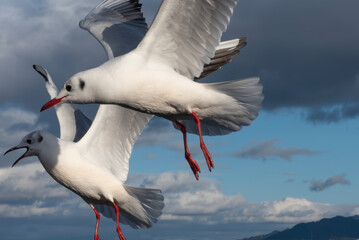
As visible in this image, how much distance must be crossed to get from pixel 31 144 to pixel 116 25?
3.49 metres

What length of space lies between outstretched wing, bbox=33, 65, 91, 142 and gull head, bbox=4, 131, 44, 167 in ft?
4.81

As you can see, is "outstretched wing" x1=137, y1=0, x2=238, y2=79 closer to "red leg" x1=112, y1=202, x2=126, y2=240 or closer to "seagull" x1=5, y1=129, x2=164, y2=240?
"seagull" x1=5, y1=129, x2=164, y2=240

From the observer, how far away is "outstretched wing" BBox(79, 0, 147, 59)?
1278 cm

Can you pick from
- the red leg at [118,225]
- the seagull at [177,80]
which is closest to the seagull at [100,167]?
the red leg at [118,225]

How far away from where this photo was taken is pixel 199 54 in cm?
949

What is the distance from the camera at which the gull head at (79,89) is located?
862cm

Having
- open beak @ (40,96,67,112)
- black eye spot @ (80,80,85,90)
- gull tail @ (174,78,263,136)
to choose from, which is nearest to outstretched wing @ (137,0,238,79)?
gull tail @ (174,78,263,136)

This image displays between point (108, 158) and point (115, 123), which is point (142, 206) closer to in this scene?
point (108, 158)

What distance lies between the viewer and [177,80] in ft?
29.3

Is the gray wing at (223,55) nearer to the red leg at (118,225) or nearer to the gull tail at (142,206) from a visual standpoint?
the gull tail at (142,206)

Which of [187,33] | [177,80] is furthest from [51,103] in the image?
[187,33]

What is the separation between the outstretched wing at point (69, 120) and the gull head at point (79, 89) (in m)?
4.19

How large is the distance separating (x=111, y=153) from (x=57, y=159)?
3.85 ft

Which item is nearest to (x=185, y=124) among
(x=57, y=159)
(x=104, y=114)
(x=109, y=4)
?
(x=104, y=114)
